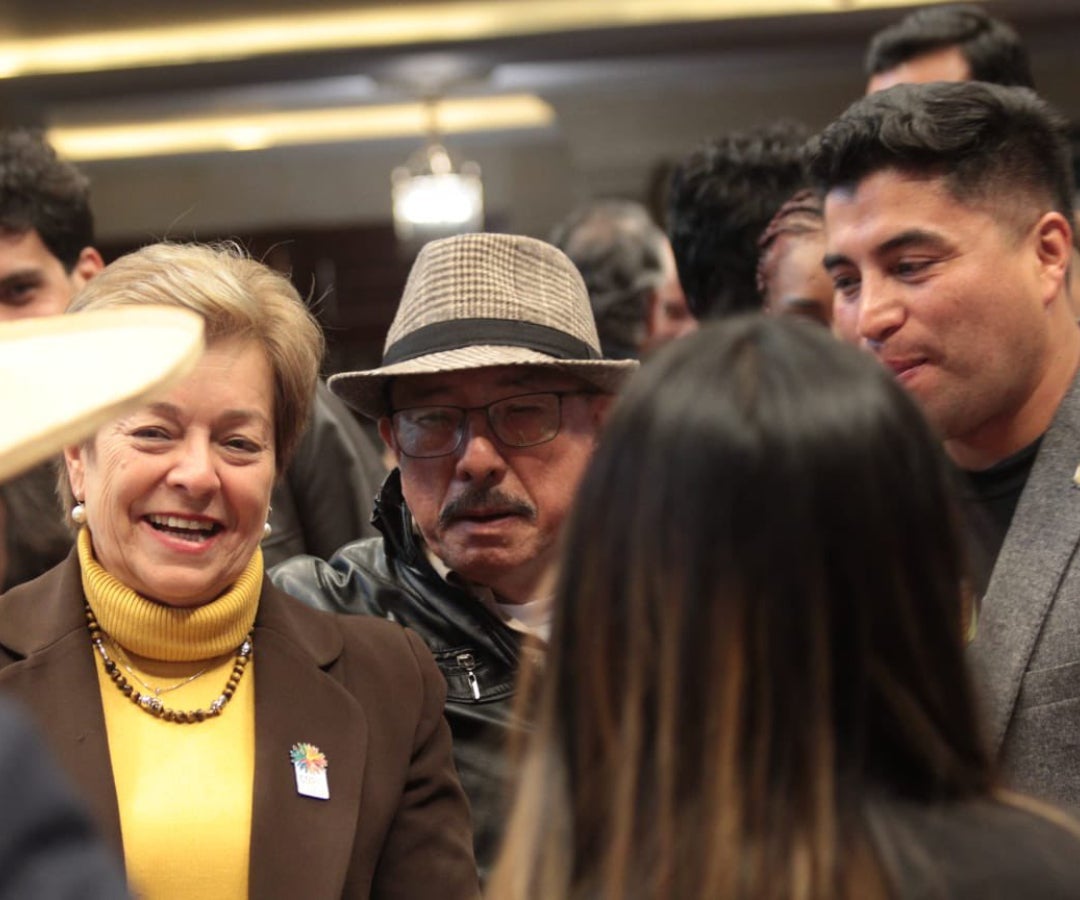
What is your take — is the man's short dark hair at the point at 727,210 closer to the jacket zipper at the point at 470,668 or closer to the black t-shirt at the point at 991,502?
the black t-shirt at the point at 991,502

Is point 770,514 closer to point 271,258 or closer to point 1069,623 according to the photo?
point 1069,623

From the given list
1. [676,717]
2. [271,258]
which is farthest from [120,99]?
[676,717]

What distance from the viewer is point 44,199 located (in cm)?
315

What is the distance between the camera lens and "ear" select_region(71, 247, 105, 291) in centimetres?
318

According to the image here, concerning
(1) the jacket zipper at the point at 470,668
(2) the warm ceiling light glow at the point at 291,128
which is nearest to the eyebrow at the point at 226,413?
(1) the jacket zipper at the point at 470,668

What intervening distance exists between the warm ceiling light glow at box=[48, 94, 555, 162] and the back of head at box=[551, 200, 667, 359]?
212 inches

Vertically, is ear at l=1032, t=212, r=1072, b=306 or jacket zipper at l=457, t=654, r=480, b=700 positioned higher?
ear at l=1032, t=212, r=1072, b=306

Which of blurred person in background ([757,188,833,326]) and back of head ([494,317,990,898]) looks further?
blurred person in background ([757,188,833,326])

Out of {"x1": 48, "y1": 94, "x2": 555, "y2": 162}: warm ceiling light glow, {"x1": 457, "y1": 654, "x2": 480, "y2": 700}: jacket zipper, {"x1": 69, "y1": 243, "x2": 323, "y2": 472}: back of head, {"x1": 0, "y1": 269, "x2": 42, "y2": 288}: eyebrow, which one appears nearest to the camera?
{"x1": 69, "y1": 243, "x2": 323, "y2": 472}: back of head

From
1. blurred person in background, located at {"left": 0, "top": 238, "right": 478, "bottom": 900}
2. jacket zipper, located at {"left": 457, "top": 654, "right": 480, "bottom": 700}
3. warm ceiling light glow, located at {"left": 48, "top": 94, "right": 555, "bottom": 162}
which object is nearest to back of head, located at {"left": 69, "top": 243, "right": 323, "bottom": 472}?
blurred person in background, located at {"left": 0, "top": 238, "right": 478, "bottom": 900}

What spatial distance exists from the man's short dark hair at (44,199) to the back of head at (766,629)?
224 centimetres

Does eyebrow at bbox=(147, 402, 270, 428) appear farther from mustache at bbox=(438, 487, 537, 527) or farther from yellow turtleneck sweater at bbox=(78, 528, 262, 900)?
mustache at bbox=(438, 487, 537, 527)

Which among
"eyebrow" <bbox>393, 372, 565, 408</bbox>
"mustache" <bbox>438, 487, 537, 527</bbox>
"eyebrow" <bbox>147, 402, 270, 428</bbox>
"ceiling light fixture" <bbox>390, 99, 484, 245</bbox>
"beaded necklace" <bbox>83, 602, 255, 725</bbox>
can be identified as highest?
"eyebrow" <bbox>147, 402, 270, 428</bbox>

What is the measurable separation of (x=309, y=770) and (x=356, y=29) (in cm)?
614
